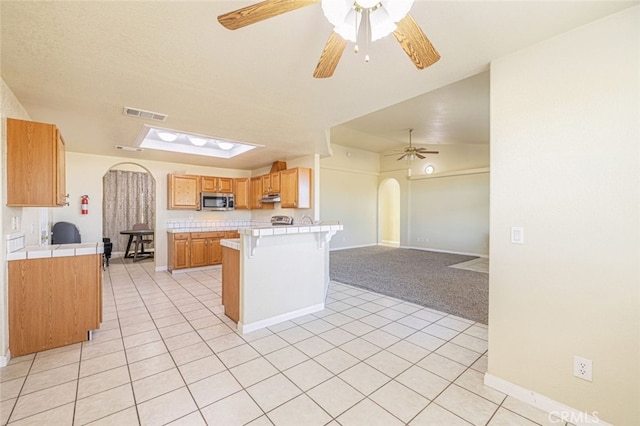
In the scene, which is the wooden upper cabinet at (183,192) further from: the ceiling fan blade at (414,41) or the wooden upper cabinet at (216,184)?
the ceiling fan blade at (414,41)

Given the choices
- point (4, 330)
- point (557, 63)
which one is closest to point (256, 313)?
point (4, 330)

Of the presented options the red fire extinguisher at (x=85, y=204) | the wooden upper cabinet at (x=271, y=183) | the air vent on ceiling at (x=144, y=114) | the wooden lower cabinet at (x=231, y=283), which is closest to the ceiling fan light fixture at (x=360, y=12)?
the wooden lower cabinet at (x=231, y=283)

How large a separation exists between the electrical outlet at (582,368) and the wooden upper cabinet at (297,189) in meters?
4.10

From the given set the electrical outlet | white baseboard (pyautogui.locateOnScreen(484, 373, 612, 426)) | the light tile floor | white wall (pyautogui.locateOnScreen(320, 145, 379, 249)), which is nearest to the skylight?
the light tile floor

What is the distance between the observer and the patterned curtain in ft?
25.8

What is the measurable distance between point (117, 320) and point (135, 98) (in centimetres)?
251

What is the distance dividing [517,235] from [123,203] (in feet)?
31.6

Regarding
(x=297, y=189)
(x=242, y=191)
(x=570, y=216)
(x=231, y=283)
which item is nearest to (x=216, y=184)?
(x=242, y=191)

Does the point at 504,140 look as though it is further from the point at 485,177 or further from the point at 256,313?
the point at 485,177

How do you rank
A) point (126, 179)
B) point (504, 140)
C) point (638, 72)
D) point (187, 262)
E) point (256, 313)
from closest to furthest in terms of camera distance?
point (638, 72), point (504, 140), point (256, 313), point (187, 262), point (126, 179)

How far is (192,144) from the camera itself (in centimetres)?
521

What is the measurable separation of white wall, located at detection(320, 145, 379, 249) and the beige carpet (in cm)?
136

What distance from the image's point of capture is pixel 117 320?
3.15 meters

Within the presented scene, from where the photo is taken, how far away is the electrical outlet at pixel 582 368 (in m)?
1.63
